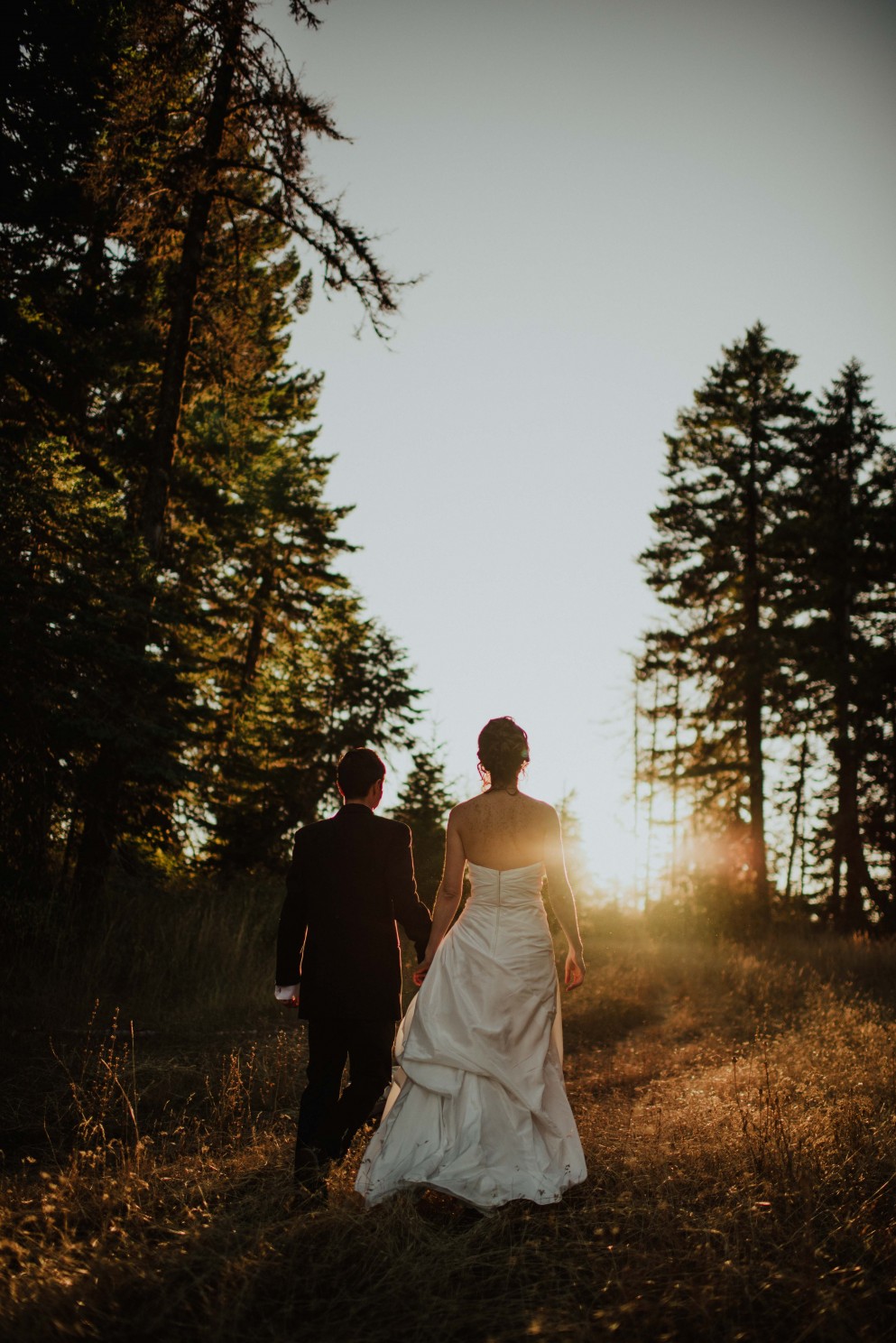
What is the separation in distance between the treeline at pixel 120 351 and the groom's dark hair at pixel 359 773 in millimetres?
5107

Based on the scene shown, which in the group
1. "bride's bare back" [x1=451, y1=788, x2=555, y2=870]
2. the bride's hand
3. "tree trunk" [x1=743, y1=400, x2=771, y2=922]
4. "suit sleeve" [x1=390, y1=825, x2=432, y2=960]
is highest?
"tree trunk" [x1=743, y1=400, x2=771, y2=922]

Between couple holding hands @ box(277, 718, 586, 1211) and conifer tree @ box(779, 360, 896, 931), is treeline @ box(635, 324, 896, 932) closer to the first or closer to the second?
conifer tree @ box(779, 360, 896, 931)

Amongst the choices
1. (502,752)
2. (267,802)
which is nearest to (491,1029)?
(502,752)

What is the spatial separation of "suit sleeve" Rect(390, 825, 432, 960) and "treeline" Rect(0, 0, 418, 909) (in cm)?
535

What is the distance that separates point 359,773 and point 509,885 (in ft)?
3.50

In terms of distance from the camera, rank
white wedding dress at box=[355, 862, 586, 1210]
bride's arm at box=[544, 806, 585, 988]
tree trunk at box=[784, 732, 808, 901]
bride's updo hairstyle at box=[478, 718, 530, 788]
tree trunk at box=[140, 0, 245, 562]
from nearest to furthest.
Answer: white wedding dress at box=[355, 862, 586, 1210] → bride's arm at box=[544, 806, 585, 988] → bride's updo hairstyle at box=[478, 718, 530, 788] → tree trunk at box=[140, 0, 245, 562] → tree trunk at box=[784, 732, 808, 901]

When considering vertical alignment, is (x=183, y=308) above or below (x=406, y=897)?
above

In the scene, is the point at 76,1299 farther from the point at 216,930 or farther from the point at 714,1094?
the point at 216,930

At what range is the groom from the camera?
14.6ft

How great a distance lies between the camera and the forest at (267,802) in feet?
10.7

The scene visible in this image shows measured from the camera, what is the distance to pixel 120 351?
13539 millimetres

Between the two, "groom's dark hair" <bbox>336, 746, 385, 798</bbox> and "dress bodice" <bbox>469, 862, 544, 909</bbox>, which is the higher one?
"groom's dark hair" <bbox>336, 746, 385, 798</bbox>

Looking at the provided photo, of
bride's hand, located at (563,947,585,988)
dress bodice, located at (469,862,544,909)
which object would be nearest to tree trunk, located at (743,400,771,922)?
bride's hand, located at (563,947,585,988)

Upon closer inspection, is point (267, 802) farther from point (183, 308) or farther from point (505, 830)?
point (505, 830)
